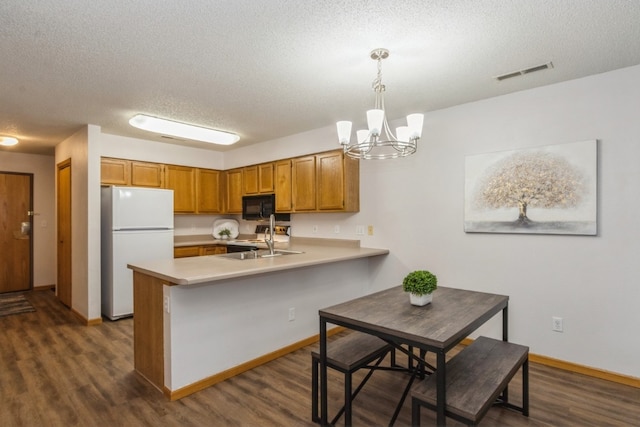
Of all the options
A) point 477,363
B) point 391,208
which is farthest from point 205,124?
point 477,363

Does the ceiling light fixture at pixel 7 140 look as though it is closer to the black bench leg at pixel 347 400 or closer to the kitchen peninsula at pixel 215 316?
the kitchen peninsula at pixel 215 316

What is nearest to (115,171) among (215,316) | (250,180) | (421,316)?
(250,180)

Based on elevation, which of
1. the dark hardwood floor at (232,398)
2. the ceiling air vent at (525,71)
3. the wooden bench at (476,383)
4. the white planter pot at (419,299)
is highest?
the ceiling air vent at (525,71)

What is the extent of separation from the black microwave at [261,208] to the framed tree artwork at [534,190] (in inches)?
103

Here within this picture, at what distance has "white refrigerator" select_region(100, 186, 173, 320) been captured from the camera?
4.20 m

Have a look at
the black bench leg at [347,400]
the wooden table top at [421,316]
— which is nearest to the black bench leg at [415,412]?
the wooden table top at [421,316]

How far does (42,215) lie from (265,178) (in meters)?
4.12

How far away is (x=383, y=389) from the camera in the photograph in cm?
255

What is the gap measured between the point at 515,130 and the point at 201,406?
3345 mm

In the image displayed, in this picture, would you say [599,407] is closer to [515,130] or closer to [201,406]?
[515,130]

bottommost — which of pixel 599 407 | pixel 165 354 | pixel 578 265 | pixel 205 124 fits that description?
pixel 599 407

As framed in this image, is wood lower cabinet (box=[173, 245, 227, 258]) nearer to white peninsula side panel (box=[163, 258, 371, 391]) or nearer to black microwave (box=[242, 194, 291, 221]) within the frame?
black microwave (box=[242, 194, 291, 221])

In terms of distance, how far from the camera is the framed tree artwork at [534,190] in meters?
2.75

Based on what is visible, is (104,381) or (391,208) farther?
(391,208)
